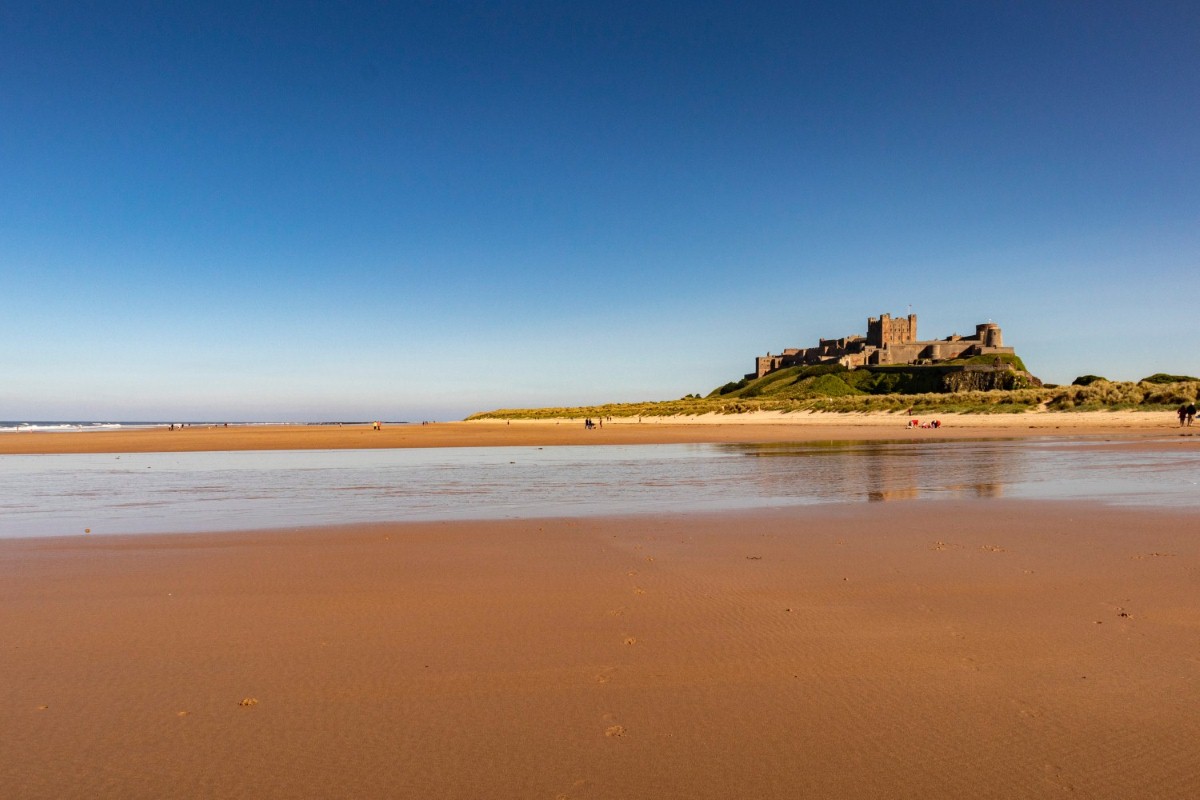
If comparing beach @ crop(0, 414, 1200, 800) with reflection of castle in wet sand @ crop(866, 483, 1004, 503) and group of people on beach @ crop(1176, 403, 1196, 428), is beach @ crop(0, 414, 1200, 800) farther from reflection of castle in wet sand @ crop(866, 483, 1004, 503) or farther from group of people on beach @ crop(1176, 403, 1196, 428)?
group of people on beach @ crop(1176, 403, 1196, 428)

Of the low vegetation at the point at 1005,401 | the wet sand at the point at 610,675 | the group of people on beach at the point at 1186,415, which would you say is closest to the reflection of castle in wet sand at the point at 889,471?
the wet sand at the point at 610,675

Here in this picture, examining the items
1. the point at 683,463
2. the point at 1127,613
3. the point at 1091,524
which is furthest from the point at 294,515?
the point at 683,463

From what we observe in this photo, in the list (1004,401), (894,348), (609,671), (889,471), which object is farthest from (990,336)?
(609,671)

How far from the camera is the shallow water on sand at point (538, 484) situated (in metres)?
11.1

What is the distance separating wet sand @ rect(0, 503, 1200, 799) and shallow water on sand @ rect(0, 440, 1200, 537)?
3.67m

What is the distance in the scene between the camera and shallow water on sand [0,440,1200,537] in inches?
438

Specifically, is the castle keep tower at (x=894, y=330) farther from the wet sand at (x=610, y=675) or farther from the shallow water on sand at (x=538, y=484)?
the wet sand at (x=610, y=675)

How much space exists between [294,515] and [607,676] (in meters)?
8.34

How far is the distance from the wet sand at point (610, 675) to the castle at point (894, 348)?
440 feet

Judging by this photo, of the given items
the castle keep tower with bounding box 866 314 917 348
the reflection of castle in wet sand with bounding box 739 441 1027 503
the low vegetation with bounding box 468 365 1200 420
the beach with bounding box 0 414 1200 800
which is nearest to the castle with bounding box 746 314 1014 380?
the castle keep tower with bounding box 866 314 917 348

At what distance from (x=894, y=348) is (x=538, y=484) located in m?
133

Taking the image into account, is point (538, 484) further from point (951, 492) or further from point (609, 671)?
point (609, 671)

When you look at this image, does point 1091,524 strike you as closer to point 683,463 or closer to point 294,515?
point 294,515

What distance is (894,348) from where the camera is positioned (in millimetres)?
135375
